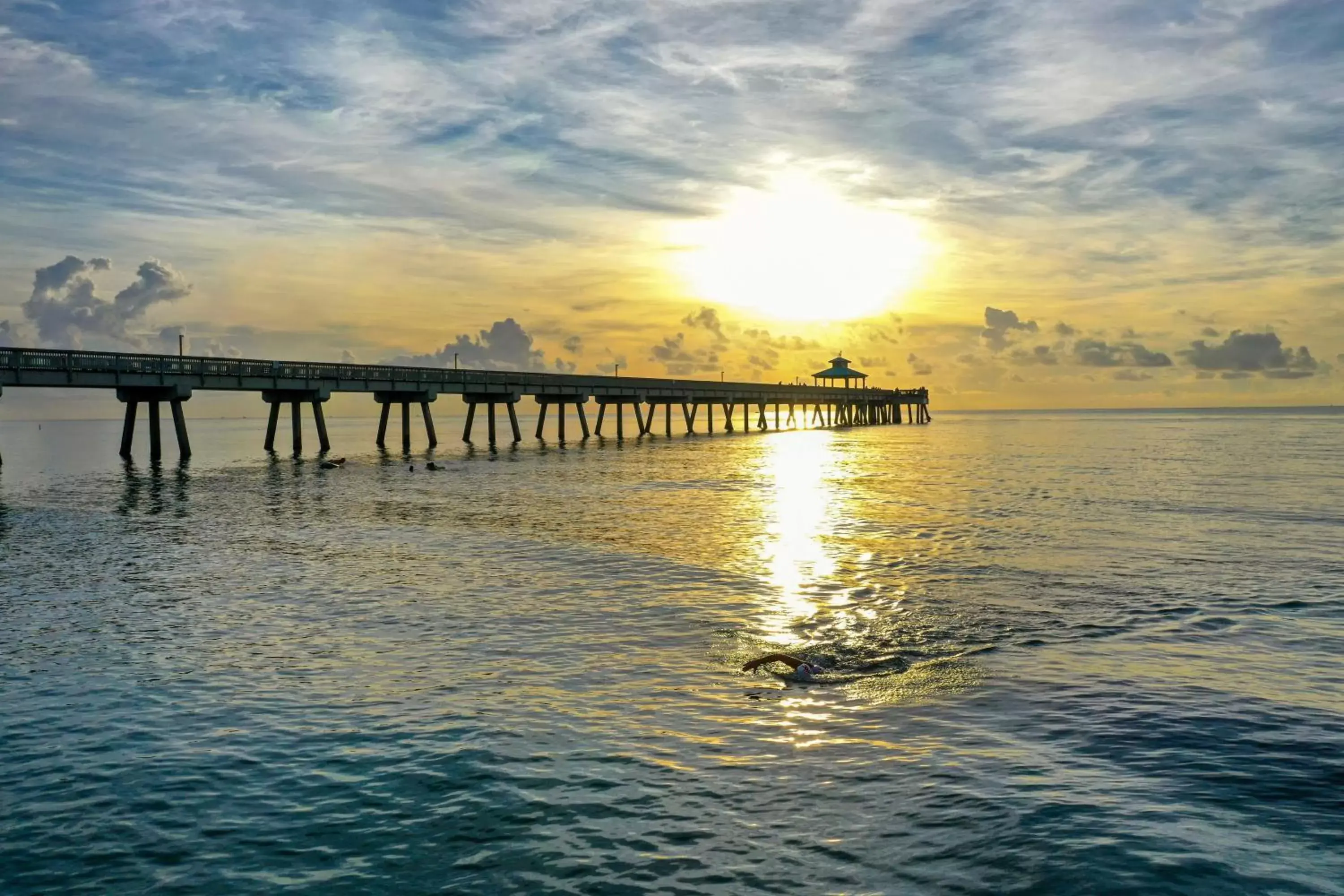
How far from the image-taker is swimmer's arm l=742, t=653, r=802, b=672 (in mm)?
11148

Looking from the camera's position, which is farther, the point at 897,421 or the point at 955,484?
the point at 897,421

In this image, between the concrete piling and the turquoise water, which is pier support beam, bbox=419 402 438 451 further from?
→ the turquoise water

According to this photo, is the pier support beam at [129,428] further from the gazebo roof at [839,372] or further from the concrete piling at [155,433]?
the gazebo roof at [839,372]

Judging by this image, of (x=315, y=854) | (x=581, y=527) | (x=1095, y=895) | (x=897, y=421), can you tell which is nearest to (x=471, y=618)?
(x=315, y=854)

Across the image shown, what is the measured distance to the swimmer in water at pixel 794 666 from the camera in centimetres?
1110

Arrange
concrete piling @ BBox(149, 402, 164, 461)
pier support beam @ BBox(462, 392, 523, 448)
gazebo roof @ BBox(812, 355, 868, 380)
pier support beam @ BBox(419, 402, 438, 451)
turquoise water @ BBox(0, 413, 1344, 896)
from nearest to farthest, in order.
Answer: turquoise water @ BBox(0, 413, 1344, 896) < concrete piling @ BBox(149, 402, 164, 461) < pier support beam @ BBox(419, 402, 438, 451) < pier support beam @ BBox(462, 392, 523, 448) < gazebo roof @ BBox(812, 355, 868, 380)

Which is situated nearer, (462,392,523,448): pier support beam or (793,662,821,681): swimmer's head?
(793,662,821,681): swimmer's head

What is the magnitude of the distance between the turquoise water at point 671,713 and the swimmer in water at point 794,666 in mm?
194

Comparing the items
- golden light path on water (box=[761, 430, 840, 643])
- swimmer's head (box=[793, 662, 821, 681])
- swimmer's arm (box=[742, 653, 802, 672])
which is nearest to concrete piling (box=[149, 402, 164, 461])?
golden light path on water (box=[761, 430, 840, 643])

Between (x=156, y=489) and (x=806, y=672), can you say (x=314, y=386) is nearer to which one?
(x=156, y=489)

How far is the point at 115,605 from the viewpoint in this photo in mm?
15500

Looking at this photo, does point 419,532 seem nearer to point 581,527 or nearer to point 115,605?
point 581,527

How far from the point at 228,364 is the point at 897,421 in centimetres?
12843

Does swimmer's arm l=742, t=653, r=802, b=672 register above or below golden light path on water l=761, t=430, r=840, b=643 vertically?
above
